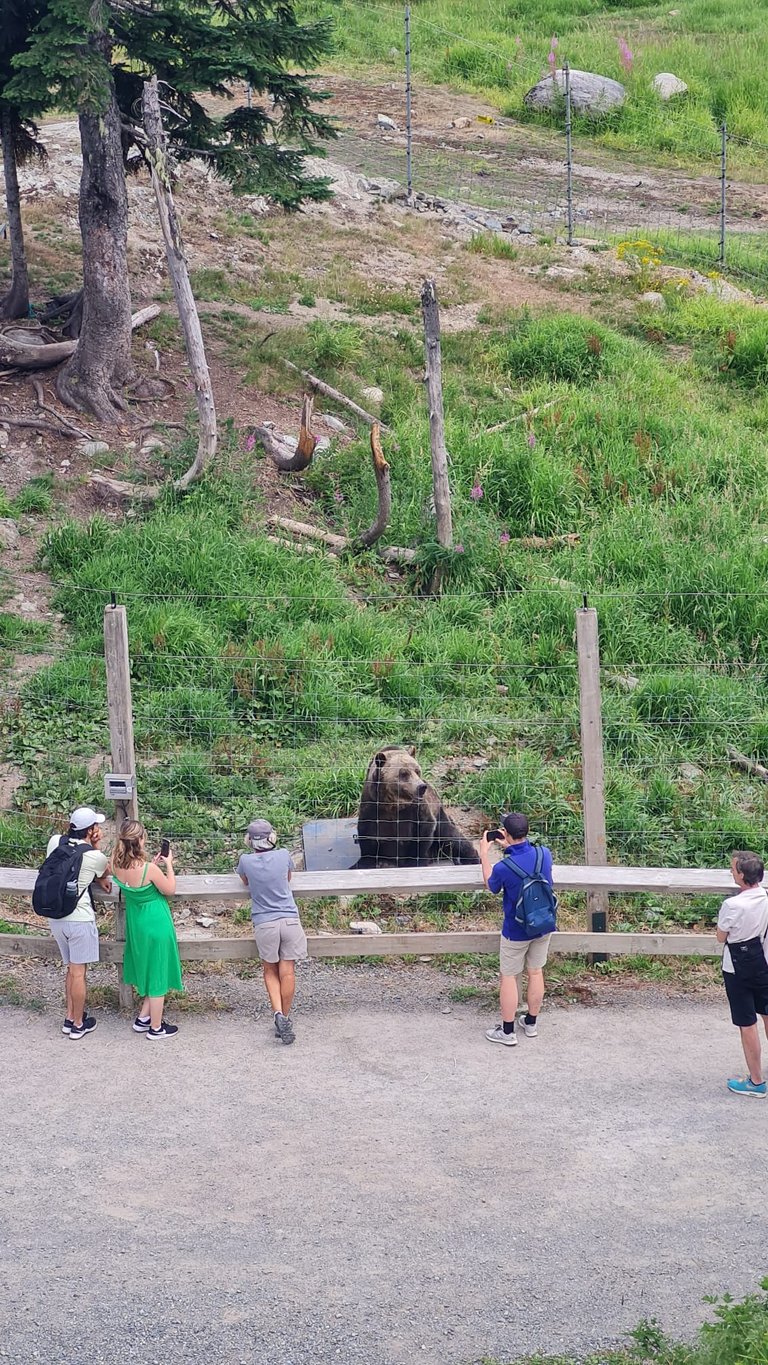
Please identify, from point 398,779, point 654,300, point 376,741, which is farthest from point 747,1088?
point 654,300

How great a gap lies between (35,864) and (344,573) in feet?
15.0

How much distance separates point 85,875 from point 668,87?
24.9 m

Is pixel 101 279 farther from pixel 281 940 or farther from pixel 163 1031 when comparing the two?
pixel 163 1031

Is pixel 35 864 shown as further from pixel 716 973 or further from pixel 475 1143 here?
pixel 716 973

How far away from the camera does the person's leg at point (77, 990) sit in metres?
6.86

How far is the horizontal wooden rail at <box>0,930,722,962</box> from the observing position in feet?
23.7

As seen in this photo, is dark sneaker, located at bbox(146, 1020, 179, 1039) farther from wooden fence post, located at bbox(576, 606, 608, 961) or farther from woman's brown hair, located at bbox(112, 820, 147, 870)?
wooden fence post, located at bbox(576, 606, 608, 961)

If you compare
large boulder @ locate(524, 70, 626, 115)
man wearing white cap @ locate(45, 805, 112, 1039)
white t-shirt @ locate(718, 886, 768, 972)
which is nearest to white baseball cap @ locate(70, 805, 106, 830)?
man wearing white cap @ locate(45, 805, 112, 1039)

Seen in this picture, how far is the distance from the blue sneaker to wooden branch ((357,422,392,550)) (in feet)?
22.1

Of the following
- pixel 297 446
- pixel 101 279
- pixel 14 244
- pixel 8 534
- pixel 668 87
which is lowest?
pixel 8 534

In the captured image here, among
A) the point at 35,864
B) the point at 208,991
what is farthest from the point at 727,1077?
the point at 35,864

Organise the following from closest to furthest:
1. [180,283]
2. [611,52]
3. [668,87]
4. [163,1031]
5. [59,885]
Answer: [59,885], [163,1031], [180,283], [668,87], [611,52]

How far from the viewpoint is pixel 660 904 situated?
322 inches

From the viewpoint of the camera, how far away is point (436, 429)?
11.9 metres
